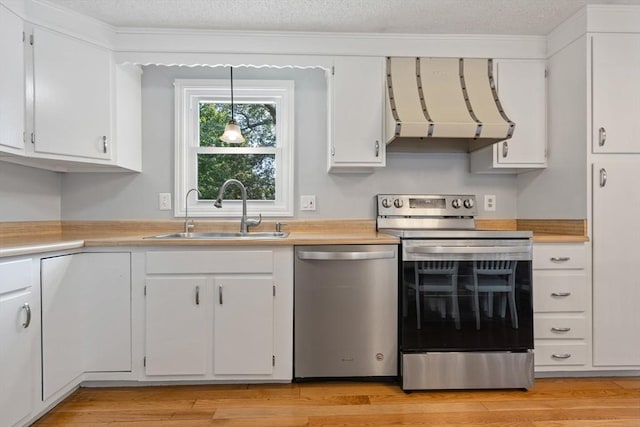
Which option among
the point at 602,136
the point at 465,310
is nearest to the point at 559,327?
the point at 465,310

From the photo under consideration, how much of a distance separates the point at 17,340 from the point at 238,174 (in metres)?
1.62

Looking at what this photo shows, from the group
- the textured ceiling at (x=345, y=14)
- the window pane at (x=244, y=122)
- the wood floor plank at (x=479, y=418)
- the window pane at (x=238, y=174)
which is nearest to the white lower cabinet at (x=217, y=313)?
the wood floor plank at (x=479, y=418)

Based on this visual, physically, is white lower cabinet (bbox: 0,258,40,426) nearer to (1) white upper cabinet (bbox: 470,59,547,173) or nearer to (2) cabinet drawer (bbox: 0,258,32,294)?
(2) cabinet drawer (bbox: 0,258,32,294)

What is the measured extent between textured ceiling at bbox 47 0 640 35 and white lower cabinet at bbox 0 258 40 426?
5.01 feet

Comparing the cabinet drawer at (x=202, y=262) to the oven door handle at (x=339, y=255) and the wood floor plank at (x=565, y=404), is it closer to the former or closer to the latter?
the oven door handle at (x=339, y=255)

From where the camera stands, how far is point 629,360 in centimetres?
221

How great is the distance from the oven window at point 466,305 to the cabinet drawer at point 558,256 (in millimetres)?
164

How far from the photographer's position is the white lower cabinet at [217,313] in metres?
2.06

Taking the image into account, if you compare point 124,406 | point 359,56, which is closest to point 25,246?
point 124,406

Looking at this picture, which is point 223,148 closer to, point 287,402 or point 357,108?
point 357,108

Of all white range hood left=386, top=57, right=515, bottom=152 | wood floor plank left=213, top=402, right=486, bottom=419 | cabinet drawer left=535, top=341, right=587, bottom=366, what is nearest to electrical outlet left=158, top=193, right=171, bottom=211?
wood floor plank left=213, top=402, right=486, bottom=419

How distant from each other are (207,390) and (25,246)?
1171 mm

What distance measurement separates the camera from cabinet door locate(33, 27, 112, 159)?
2.06 m

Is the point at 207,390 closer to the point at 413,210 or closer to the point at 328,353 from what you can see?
the point at 328,353
